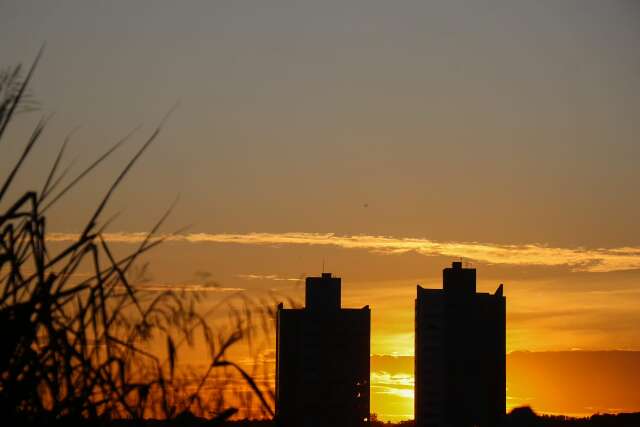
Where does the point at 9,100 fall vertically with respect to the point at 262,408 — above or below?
above

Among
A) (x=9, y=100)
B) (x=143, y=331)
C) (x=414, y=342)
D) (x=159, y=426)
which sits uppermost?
(x=414, y=342)

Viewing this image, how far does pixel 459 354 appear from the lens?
147250 millimetres

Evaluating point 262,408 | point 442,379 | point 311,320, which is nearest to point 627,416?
point 442,379

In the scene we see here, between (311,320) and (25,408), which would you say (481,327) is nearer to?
(311,320)

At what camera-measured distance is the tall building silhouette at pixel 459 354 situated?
140500 mm

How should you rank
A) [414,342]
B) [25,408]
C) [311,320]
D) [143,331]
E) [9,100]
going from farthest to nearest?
[414,342], [311,320], [143,331], [9,100], [25,408]

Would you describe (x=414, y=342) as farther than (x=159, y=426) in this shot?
Yes

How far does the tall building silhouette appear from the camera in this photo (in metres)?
140

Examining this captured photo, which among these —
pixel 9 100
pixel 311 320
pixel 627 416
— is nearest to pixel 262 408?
pixel 9 100

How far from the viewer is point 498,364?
150625mm

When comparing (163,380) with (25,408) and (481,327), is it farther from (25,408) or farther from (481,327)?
(481,327)

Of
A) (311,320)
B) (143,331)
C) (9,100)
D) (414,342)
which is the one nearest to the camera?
(9,100)

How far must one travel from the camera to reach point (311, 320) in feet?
467

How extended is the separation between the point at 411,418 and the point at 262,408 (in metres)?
147
